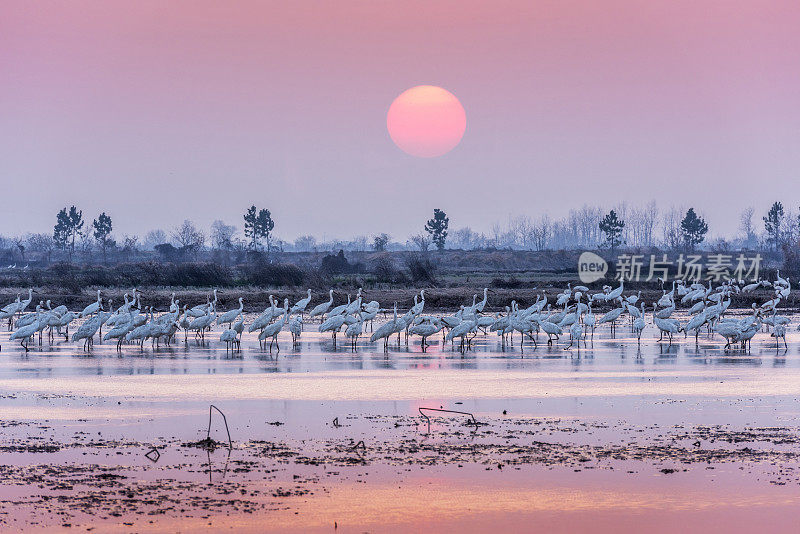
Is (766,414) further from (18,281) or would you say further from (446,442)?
(18,281)

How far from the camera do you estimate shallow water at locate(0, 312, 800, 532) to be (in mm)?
10242

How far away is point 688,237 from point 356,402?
4567 inches

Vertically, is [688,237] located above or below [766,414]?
above

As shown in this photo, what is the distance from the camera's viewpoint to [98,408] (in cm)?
1670

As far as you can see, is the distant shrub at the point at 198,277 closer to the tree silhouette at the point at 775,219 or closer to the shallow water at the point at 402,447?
the shallow water at the point at 402,447

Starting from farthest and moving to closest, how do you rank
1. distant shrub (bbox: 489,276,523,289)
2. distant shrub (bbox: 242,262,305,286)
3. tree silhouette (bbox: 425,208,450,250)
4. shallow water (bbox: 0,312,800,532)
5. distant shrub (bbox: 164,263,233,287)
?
tree silhouette (bbox: 425,208,450,250)
distant shrub (bbox: 489,276,523,289)
distant shrub (bbox: 164,263,233,287)
distant shrub (bbox: 242,262,305,286)
shallow water (bbox: 0,312,800,532)

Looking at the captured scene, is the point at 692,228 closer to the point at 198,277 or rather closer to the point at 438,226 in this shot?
the point at 438,226

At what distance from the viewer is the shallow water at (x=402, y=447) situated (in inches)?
403

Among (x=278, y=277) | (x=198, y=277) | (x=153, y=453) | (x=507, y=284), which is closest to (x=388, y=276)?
(x=507, y=284)

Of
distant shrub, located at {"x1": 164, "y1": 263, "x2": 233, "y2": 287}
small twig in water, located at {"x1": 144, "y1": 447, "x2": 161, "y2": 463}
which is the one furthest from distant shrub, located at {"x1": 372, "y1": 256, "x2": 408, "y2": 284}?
small twig in water, located at {"x1": 144, "y1": 447, "x2": 161, "y2": 463}

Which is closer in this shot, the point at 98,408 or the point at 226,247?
the point at 98,408

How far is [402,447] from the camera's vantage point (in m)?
13.3

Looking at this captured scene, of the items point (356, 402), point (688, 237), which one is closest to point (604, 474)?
point (356, 402)

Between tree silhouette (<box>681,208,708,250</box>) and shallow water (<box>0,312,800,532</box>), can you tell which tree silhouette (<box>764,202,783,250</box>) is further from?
shallow water (<box>0,312,800,532</box>)
